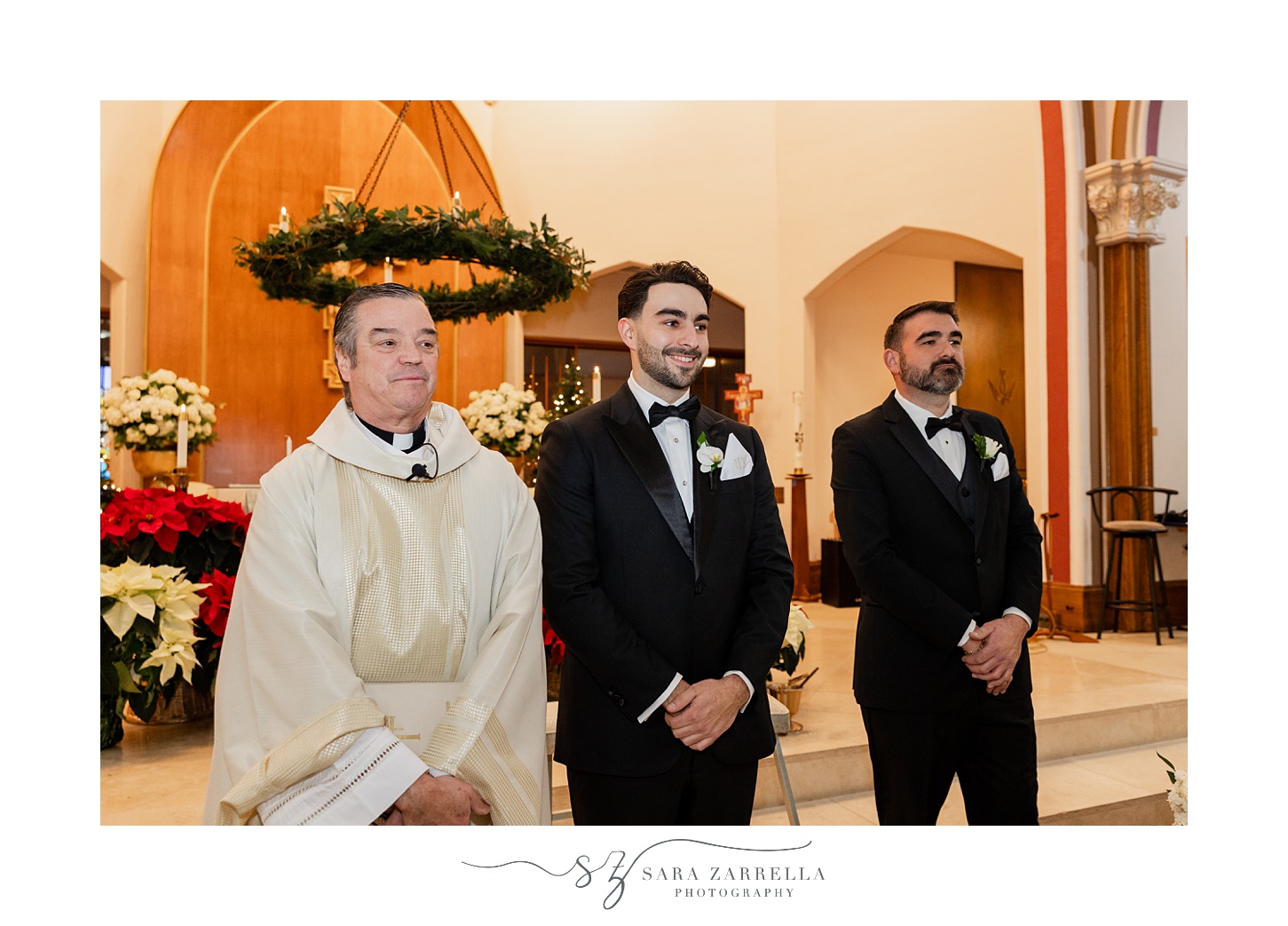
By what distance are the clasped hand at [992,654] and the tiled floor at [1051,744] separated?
125 centimetres

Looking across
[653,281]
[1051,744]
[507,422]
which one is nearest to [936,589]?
[653,281]

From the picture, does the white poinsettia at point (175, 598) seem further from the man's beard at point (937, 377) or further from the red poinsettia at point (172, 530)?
the man's beard at point (937, 377)

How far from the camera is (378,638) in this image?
1.91m

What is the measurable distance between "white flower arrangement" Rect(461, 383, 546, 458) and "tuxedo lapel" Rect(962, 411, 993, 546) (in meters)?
3.08

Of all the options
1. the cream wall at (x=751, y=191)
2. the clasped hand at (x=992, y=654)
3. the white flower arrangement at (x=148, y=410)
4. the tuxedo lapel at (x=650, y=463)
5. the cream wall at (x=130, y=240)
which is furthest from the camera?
the cream wall at (x=751, y=191)

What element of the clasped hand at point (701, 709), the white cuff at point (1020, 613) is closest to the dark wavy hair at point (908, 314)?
the white cuff at point (1020, 613)

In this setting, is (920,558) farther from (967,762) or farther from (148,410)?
(148,410)

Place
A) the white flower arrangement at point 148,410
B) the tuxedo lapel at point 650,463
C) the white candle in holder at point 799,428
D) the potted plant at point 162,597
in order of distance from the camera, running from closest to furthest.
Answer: the tuxedo lapel at point 650,463 → the potted plant at point 162,597 → the white flower arrangement at point 148,410 → the white candle in holder at point 799,428

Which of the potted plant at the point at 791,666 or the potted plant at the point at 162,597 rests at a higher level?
the potted plant at the point at 162,597

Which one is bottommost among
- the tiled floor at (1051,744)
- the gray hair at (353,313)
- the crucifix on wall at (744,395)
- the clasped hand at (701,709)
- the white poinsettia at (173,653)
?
the tiled floor at (1051,744)

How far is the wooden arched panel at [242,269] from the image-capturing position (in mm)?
6426
